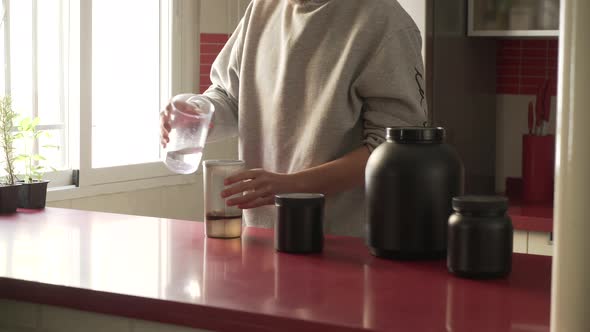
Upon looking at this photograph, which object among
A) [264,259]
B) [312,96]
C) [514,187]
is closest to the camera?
[264,259]

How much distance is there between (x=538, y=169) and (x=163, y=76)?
177 cm

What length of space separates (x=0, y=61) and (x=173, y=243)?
1788mm

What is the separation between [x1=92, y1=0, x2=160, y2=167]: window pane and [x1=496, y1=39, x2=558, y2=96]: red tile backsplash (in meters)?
1.60

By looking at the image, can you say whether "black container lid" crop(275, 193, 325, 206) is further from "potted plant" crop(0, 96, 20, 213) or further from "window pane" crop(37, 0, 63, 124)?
"window pane" crop(37, 0, 63, 124)

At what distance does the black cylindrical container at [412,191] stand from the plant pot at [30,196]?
3.56ft

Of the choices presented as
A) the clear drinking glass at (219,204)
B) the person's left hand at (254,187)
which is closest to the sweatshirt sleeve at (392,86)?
the person's left hand at (254,187)

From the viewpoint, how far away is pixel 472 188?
376cm

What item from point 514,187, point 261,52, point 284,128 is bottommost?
point 514,187

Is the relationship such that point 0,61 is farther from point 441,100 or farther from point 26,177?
point 441,100

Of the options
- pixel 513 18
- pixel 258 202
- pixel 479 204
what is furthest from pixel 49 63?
pixel 479 204

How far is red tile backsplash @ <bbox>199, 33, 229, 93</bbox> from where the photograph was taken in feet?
14.4

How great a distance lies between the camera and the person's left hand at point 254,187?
1869 mm

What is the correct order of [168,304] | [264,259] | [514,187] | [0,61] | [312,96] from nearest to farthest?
[168,304], [264,259], [312,96], [0,61], [514,187]

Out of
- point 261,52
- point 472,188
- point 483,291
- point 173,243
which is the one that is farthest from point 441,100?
point 483,291
